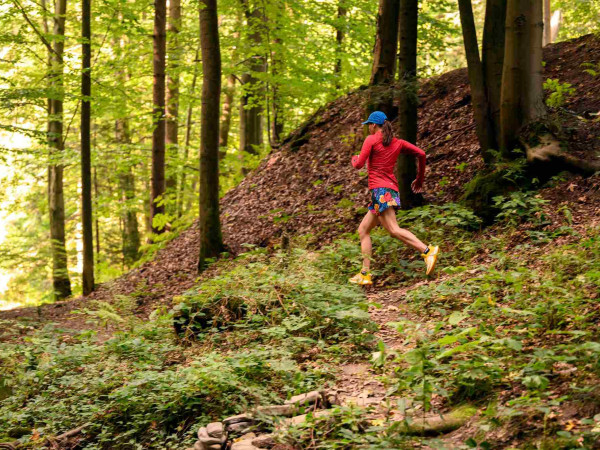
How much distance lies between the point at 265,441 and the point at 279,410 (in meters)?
0.42

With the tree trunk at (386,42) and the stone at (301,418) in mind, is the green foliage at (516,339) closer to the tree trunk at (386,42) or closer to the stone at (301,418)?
the stone at (301,418)

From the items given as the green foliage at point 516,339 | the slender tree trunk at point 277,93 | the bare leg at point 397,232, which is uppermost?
the slender tree trunk at point 277,93

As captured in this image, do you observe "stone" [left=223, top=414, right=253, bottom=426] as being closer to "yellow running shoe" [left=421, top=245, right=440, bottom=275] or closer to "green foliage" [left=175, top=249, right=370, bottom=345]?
"green foliage" [left=175, top=249, right=370, bottom=345]

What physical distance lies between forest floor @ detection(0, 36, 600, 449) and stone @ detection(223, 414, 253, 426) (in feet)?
0.86

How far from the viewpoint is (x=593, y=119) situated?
9000 mm

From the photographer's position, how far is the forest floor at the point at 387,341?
386 cm

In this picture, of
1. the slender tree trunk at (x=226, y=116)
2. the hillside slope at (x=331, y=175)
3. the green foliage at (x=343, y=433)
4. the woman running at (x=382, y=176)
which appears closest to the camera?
the green foliage at (x=343, y=433)

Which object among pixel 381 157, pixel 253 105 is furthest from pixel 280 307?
pixel 253 105

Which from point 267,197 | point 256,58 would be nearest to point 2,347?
point 267,197

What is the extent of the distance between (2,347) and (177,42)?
11.7 metres

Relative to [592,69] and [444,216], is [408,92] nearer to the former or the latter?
[444,216]

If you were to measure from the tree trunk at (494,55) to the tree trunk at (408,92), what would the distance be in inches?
44.9

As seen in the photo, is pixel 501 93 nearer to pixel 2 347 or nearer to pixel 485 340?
pixel 485 340

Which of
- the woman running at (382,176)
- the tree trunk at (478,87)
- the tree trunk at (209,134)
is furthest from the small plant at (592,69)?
the tree trunk at (209,134)
